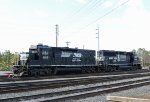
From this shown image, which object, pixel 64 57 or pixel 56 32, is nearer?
pixel 64 57

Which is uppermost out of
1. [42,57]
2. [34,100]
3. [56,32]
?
[56,32]

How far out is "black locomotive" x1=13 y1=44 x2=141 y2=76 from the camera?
33094mm

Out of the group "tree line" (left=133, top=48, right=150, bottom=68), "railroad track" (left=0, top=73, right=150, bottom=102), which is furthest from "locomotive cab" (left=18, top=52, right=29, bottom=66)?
"tree line" (left=133, top=48, right=150, bottom=68)

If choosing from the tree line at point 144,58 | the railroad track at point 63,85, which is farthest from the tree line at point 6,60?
the railroad track at point 63,85

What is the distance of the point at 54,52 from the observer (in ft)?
119

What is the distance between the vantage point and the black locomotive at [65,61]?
109 ft

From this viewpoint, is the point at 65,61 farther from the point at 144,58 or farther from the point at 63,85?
the point at 144,58

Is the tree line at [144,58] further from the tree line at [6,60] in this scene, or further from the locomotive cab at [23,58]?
the locomotive cab at [23,58]

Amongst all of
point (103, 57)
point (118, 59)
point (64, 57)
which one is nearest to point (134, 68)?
point (118, 59)

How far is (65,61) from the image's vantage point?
3734 centimetres

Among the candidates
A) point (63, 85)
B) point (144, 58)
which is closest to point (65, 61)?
point (63, 85)

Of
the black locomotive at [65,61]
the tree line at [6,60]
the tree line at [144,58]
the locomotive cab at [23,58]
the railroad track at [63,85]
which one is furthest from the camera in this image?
the tree line at [144,58]

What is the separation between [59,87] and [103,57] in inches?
1062

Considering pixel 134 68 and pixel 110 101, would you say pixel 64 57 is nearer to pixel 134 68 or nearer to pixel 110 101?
pixel 134 68
